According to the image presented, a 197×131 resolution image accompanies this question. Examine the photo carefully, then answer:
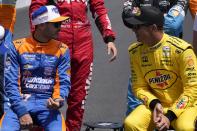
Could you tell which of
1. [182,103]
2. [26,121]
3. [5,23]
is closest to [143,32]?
[182,103]

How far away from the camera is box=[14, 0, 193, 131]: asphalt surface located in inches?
348

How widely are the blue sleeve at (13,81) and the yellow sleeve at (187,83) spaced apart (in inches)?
51.5

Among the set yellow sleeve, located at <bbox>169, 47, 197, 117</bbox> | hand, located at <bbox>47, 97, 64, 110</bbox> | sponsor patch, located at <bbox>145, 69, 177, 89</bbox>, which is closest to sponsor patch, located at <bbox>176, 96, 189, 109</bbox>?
yellow sleeve, located at <bbox>169, 47, 197, 117</bbox>

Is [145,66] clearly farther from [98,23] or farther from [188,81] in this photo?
[98,23]

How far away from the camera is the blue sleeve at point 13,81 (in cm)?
601

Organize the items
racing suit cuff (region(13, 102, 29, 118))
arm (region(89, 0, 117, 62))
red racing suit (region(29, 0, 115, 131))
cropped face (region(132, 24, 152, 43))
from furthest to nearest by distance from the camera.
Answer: arm (region(89, 0, 117, 62)) → red racing suit (region(29, 0, 115, 131)) → racing suit cuff (region(13, 102, 29, 118)) → cropped face (region(132, 24, 152, 43))

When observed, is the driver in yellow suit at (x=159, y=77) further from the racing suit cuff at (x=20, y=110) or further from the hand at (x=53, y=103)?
the racing suit cuff at (x=20, y=110)

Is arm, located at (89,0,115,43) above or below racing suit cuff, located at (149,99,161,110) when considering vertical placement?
above

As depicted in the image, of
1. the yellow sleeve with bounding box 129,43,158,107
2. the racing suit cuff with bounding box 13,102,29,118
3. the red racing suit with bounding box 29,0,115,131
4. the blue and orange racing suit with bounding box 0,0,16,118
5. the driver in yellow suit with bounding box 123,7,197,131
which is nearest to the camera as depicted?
the driver in yellow suit with bounding box 123,7,197,131

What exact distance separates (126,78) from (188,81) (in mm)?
4470

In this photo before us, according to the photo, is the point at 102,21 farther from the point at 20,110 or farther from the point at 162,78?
the point at 20,110

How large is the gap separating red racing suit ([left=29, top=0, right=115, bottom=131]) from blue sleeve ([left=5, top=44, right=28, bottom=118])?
2.04ft

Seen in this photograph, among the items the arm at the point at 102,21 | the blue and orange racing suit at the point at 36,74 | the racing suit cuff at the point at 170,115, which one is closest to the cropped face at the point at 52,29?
the blue and orange racing suit at the point at 36,74

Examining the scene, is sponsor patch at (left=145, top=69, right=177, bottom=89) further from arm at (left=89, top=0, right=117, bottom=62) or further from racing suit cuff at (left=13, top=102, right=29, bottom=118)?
racing suit cuff at (left=13, top=102, right=29, bottom=118)
